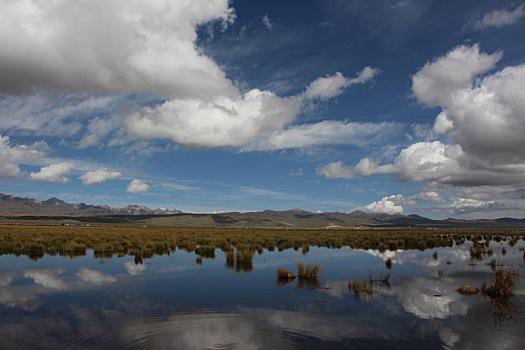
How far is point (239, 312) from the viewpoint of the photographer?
1673 centimetres

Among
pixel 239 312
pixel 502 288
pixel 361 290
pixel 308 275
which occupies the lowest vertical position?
pixel 239 312

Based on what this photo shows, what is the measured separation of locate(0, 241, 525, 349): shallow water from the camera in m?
13.0

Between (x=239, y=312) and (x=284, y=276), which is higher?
(x=284, y=276)

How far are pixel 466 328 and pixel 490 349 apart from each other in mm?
2203

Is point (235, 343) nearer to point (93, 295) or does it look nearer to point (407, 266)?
point (93, 295)

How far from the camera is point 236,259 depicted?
34562mm

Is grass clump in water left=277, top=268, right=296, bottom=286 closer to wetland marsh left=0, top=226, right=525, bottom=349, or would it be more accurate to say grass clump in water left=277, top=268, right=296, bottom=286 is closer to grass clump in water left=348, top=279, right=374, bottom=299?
wetland marsh left=0, top=226, right=525, bottom=349

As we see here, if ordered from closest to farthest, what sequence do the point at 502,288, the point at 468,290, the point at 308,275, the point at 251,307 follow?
the point at 251,307 < the point at 502,288 < the point at 468,290 < the point at 308,275

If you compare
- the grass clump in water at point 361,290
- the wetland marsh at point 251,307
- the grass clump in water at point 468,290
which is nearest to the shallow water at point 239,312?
the wetland marsh at point 251,307

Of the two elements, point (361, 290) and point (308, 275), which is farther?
point (308, 275)

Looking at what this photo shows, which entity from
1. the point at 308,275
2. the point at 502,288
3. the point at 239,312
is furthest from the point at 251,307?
the point at 502,288

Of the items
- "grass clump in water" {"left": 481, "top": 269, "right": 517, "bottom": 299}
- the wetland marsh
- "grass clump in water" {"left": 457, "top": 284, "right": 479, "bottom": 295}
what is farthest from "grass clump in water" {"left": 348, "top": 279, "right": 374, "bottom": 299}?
"grass clump in water" {"left": 481, "top": 269, "right": 517, "bottom": 299}

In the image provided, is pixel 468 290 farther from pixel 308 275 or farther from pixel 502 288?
pixel 308 275

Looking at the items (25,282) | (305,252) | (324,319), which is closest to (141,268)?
(25,282)
